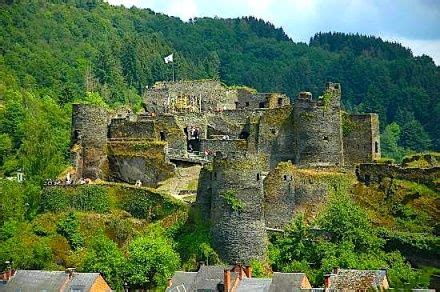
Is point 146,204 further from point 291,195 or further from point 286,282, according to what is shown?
point 286,282

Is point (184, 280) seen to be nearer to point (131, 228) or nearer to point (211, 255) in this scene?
point (211, 255)

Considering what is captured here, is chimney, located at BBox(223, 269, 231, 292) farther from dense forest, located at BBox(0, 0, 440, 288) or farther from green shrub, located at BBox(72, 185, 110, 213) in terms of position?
green shrub, located at BBox(72, 185, 110, 213)

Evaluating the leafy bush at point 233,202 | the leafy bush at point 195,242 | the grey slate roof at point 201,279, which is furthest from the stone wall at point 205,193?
the grey slate roof at point 201,279

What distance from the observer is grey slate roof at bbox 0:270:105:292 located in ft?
202

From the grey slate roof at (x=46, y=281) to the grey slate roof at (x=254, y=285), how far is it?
835cm

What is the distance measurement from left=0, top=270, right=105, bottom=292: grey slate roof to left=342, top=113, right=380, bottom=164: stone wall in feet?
67.7

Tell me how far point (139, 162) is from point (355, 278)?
21699 mm

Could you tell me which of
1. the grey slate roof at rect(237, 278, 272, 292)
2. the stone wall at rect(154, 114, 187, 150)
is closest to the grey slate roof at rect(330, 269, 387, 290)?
the grey slate roof at rect(237, 278, 272, 292)

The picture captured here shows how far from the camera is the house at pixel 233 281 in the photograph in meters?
59.2

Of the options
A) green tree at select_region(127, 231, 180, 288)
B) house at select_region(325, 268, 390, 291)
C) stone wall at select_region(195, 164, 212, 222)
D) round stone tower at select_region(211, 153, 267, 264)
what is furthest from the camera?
stone wall at select_region(195, 164, 212, 222)

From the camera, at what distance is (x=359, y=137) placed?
244 ft

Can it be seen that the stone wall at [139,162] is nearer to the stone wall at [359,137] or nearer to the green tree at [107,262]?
the green tree at [107,262]

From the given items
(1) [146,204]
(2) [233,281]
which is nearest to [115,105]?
(1) [146,204]

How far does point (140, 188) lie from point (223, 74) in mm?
125999
